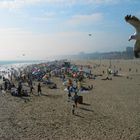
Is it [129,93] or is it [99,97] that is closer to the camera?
[99,97]

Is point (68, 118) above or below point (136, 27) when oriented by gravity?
below

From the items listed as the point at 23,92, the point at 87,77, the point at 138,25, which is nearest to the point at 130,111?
the point at 23,92

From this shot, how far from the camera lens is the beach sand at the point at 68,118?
18.1 m

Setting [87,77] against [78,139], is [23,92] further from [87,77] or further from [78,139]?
[87,77]

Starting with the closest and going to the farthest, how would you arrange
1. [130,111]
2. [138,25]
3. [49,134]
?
1. [138,25]
2. [49,134]
3. [130,111]

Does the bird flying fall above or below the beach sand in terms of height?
above

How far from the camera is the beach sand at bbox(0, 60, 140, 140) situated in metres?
18.1

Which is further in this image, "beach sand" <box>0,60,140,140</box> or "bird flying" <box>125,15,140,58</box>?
"beach sand" <box>0,60,140,140</box>

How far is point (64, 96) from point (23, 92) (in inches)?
179

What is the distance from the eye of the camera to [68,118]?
22016 mm

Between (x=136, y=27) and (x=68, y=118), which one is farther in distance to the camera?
(x=68, y=118)

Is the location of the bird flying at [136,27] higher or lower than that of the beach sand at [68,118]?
higher

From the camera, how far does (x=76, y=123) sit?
67.3 ft

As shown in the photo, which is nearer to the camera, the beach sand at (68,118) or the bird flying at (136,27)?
the bird flying at (136,27)
